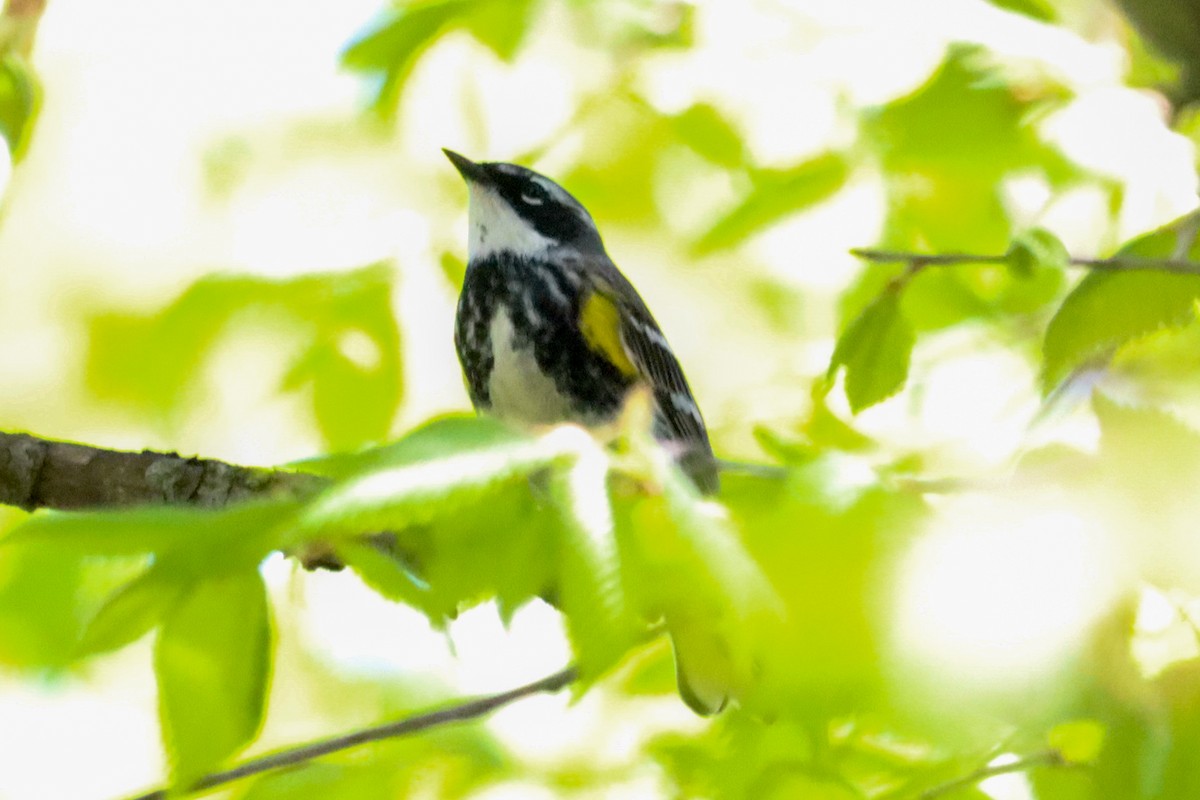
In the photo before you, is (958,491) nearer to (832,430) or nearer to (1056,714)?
(1056,714)

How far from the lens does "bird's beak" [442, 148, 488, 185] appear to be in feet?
9.45

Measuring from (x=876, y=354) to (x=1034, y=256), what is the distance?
0.89 ft

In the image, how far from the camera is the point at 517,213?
313 cm

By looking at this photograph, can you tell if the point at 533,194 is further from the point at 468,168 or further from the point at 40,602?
the point at 40,602

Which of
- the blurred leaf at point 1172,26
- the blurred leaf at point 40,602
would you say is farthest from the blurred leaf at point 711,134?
the blurred leaf at point 40,602

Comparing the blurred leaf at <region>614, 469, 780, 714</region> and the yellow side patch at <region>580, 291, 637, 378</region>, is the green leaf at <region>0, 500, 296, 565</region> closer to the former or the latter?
the blurred leaf at <region>614, 469, 780, 714</region>

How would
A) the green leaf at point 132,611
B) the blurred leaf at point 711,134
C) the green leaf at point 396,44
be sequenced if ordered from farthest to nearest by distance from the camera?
1. the blurred leaf at point 711,134
2. the green leaf at point 396,44
3. the green leaf at point 132,611

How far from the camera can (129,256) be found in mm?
3621

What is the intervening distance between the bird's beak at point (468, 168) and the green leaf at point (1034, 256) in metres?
1.75

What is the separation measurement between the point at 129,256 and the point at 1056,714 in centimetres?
327

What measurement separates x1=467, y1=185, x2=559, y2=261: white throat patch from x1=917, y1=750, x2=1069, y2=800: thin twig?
1.88m

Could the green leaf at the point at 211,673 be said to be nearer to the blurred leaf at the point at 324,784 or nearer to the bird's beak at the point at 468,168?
the blurred leaf at the point at 324,784

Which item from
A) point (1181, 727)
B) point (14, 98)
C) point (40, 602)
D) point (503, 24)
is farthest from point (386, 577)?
point (503, 24)

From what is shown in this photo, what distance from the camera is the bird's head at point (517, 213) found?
306 cm
